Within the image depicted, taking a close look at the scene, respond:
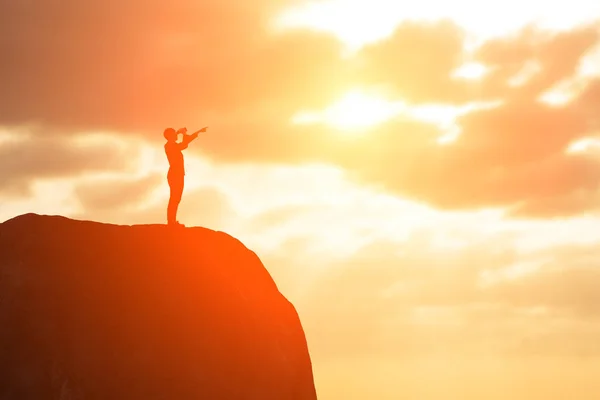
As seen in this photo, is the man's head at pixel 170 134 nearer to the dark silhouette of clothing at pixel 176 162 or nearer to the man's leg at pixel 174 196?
the dark silhouette of clothing at pixel 176 162

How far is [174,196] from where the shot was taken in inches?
1538

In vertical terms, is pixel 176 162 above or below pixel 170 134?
below

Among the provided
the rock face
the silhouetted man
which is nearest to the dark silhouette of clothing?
the silhouetted man

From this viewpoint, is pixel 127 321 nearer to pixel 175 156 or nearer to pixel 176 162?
pixel 176 162

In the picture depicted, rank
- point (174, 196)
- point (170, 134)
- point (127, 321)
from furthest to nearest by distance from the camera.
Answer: point (174, 196) → point (170, 134) → point (127, 321)

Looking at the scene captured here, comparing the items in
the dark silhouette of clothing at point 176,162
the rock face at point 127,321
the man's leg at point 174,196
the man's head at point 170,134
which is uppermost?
the man's head at point 170,134

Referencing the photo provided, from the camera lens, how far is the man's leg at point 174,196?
127ft

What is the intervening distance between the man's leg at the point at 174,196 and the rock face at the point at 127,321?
19.3 inches

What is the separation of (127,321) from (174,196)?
17.4 feet

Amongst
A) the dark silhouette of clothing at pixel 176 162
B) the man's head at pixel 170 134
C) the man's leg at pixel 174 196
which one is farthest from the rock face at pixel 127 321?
the man's head at pixel 170 134

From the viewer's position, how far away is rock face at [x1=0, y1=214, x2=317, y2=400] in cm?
3503

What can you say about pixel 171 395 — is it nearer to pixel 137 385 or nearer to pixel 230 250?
pixel 137 385

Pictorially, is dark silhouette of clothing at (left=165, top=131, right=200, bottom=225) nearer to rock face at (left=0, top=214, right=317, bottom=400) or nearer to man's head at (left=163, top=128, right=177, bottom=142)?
man's head at (left=163, top=128, right=177, bottom=142)

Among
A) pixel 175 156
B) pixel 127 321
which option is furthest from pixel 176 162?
pixel 127 321
